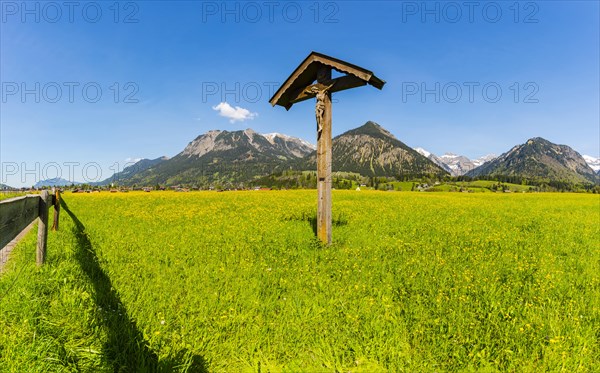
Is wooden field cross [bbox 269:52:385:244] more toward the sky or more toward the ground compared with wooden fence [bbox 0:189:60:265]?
more toward the sky

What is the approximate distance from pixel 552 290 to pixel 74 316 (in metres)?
8.64

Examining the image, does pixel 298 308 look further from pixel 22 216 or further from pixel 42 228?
pixel 42 228

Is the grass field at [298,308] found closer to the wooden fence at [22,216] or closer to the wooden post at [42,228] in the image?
the wooden post at [42,228]

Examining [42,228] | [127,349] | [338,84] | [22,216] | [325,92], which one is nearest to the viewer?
[127,349]

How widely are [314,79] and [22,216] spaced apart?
9279mm

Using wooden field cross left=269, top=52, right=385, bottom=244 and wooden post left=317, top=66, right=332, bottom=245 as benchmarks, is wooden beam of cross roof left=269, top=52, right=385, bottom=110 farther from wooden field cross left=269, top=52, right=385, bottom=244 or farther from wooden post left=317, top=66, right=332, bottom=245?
wooden post left=317, top=66, right=332, bottom=245

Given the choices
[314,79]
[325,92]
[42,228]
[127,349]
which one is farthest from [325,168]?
[42,228]

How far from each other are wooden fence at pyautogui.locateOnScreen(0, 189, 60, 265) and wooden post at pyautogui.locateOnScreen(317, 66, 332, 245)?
6.94 m

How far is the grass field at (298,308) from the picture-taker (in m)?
3.66

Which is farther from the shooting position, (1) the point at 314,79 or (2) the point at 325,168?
(1) the point at 314,79

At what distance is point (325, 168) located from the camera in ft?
30.7

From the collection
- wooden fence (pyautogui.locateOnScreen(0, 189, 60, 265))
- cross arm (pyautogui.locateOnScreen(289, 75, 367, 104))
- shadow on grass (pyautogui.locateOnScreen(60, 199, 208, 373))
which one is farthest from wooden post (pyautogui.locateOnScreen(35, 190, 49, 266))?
cross arm (pyautogui.locateOnScreen(289, 75, 367, 104))

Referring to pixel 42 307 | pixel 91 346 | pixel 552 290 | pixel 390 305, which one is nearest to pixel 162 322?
pixel 91 346

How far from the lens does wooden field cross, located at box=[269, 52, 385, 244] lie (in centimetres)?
902
